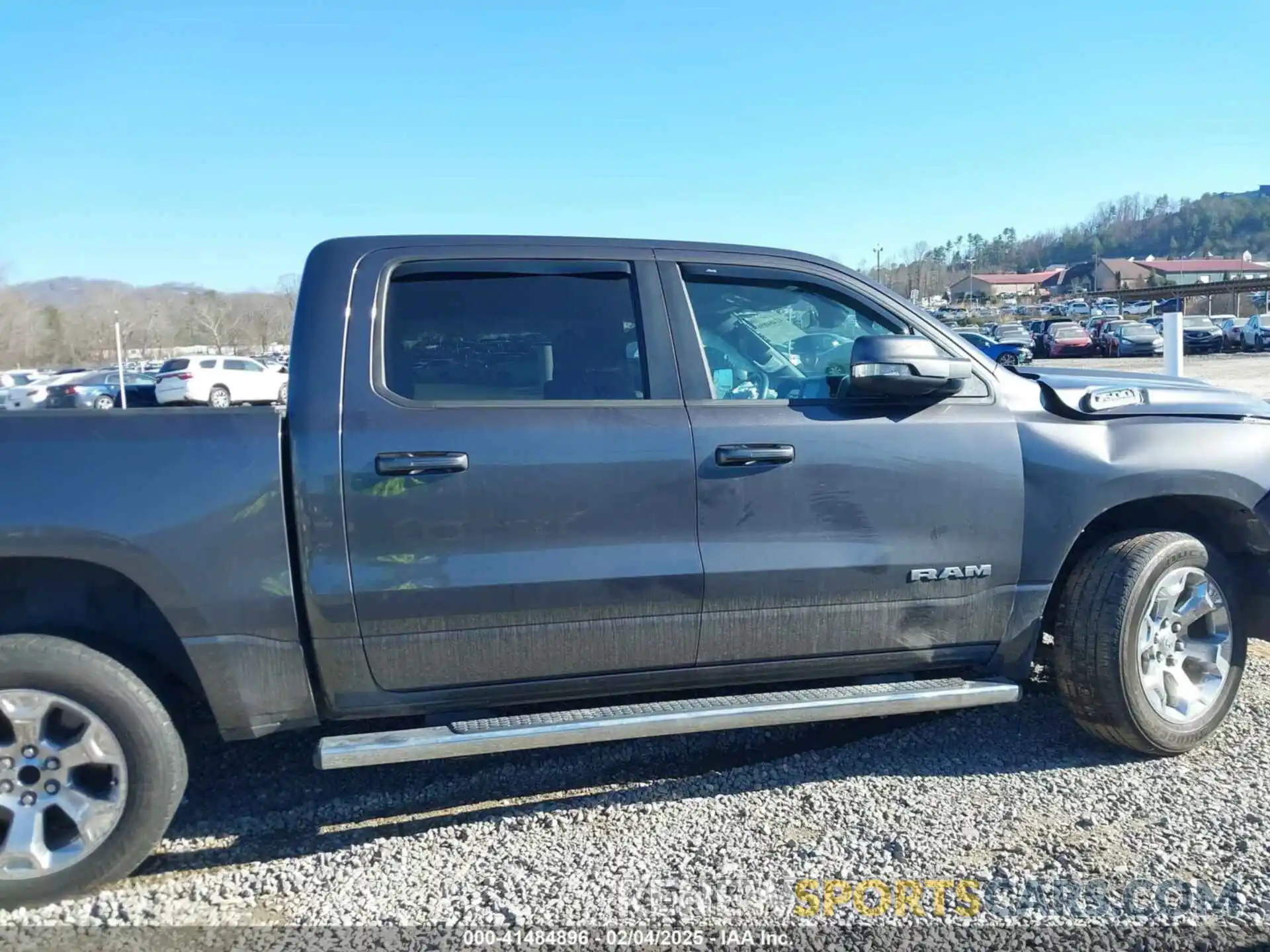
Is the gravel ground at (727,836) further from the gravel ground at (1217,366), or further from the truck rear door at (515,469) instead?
the gravel ground at (1217,366)

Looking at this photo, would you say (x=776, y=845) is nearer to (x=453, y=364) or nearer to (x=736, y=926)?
(x=736, y=926)

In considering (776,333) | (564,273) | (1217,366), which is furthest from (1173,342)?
(1217,366)

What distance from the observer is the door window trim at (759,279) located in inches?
129

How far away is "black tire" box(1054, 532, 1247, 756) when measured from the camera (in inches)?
137

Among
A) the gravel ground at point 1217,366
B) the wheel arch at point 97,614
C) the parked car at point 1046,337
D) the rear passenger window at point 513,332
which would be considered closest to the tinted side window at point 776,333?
the rear passenger window at point 513,332

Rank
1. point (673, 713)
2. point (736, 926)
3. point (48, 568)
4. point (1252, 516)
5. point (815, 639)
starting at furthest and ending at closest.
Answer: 1. point (1252, 516)
2. point (815, 639)
3. point (673, 713)
4. point (48, 568)
5. point (736, 926)

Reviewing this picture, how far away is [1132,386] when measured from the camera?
148 inches

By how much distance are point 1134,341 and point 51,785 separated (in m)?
40.5

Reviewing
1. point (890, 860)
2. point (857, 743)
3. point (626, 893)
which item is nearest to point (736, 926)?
point (626, 893)

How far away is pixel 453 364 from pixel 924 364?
5.04 feet

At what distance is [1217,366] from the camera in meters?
29.8

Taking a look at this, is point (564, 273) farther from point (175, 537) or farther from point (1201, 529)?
point (1201, 529)

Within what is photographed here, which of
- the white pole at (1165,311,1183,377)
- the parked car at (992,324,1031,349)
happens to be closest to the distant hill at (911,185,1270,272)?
the parked car at (992,324,1031,349)

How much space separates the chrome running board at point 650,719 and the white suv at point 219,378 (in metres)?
26.9
